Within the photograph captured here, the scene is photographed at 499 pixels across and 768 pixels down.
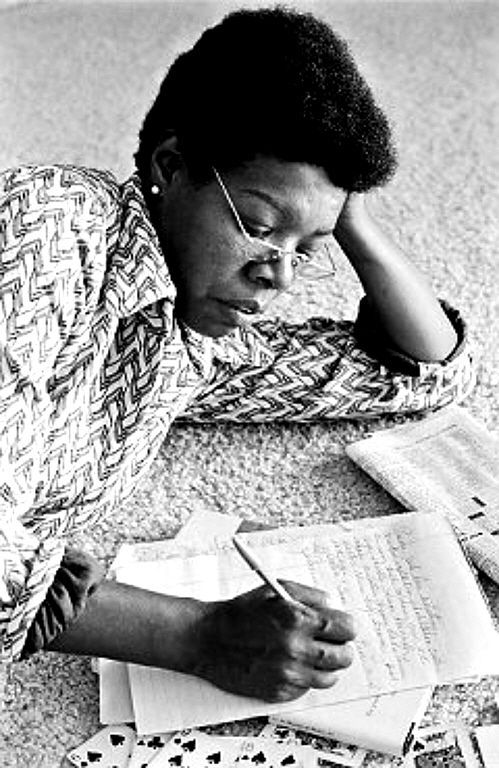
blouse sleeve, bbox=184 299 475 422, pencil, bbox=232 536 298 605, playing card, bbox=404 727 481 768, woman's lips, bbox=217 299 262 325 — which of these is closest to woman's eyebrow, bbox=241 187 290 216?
woman's lips, bbox=217 299 262 325

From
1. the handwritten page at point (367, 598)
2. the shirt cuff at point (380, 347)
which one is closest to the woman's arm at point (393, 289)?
the shirt cuff at point (380, 347)

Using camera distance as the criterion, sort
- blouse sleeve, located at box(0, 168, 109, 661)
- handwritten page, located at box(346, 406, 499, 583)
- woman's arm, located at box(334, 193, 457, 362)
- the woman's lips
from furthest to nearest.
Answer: woman's arm, located at box(334, 193, 457, 362), handwritten page, located at box(346, 406, 499, 583), the woman's lips, blouse sleeve, located at box(0, 168, 109, 661)

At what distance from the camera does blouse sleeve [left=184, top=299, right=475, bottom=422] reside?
71.2 inches

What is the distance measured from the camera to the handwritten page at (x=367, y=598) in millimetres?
1368

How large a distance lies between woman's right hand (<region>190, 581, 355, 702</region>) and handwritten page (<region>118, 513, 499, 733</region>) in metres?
0.03

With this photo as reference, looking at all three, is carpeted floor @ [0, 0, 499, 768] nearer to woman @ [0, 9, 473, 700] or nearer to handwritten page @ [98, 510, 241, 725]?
handwritten page @ [98, 510, 241, 725]

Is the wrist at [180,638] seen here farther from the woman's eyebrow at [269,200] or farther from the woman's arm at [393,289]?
the woman's arm at [393,289]

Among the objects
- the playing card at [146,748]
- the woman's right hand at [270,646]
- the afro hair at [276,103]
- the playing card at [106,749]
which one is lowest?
the playing card at [106,749]

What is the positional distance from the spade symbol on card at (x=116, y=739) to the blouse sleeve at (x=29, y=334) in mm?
156

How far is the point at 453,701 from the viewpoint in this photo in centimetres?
140

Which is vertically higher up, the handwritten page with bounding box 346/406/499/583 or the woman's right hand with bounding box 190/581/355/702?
the handwritten page with bounding box 346/406/499/583

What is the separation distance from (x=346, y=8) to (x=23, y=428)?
80.4 inches

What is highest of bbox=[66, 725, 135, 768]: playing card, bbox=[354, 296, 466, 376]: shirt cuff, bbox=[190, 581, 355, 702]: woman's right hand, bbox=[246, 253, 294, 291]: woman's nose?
bbox=[246, 253, 294, 291]: woman's nose

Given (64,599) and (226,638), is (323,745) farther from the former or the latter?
(64,599)
